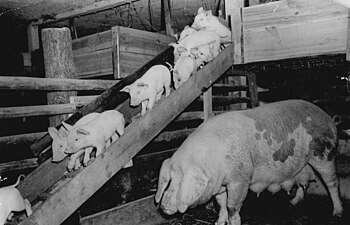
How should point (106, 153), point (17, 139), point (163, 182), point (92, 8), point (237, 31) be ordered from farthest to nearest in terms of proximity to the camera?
1. point (92, 8)
2. point (237, 31)
3. point (17, 139)
4. point (163, 182)
5. point (106, 153)

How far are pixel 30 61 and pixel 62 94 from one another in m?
4.49

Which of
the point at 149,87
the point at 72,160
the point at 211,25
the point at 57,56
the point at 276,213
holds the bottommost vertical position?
the point at 276,213

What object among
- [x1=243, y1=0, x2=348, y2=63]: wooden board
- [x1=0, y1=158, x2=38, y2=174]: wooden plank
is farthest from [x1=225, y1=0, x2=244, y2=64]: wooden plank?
[x1=0, y1=158, x2=38, y2=174]: wooden plank

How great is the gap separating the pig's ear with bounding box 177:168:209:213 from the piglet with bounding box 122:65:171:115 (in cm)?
84

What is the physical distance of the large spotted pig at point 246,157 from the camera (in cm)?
387

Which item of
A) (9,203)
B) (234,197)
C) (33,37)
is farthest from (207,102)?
(33,37)

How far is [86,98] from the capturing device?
4.91 m

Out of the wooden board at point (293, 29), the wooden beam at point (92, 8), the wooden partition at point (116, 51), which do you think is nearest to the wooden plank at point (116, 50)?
the wooden partition at point (116, 51)

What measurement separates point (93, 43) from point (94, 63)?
11.7 inches

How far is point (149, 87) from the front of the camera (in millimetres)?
3812

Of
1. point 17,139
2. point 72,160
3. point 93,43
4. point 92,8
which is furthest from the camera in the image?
point 92,8

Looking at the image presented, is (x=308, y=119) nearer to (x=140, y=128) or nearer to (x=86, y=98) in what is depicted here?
(x=140, y=128)

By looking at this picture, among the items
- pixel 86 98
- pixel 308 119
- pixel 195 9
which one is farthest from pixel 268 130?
pixel 195 9

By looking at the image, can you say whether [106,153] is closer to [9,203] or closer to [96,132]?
[96,132]
